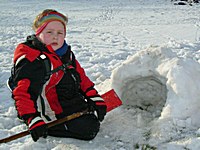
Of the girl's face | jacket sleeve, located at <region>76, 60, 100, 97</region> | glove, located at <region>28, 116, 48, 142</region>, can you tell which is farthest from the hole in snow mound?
glove, located at <region>28, 116, 48, 142</region>

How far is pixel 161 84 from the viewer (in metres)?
3.36

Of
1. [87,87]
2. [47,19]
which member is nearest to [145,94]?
[87,87]

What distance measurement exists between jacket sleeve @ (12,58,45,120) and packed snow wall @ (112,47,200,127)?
2.99ft

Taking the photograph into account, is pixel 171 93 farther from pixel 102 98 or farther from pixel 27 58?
pixel 27 58

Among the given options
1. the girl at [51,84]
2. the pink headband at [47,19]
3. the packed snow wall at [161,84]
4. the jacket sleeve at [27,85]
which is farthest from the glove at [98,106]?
the pink headband at [47,19]

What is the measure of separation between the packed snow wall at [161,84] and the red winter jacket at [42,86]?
0.45 meters

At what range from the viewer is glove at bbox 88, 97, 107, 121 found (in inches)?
118

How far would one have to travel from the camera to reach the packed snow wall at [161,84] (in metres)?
2.85

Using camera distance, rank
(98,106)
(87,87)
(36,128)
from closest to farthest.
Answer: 1. (36,128)
2. (98,106)
3. (87,87)

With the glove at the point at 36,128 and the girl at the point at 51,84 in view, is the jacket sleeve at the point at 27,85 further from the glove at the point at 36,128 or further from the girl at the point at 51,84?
the glove at the point at 36,128

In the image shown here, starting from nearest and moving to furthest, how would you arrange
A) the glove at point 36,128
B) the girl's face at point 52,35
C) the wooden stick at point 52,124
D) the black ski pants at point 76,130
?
the glove at point 36,128, the wooden stick at point 52,124, the black ski pants at point 76,130, the girl's face at point 52,35

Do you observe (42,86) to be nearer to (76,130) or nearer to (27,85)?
(27,85)

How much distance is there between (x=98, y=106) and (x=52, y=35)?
80 cm

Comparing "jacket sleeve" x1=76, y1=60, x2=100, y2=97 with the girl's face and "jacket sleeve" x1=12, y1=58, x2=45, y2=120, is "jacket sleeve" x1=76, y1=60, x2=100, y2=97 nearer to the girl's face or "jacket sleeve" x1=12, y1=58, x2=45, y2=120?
the girl's face
